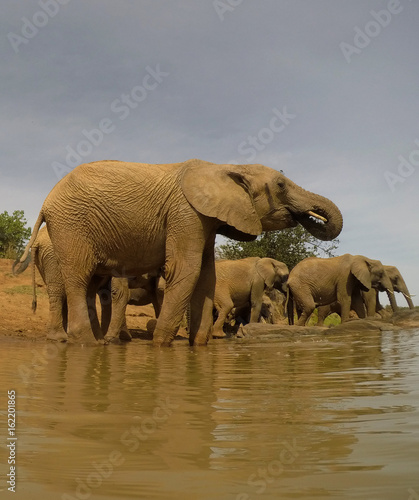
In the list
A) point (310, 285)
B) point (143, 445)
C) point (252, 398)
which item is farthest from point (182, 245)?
point (310, 285)

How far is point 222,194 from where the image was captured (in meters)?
8.26

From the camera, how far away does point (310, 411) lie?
2213 millimetres

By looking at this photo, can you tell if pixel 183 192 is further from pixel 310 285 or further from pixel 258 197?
pixel 310 285

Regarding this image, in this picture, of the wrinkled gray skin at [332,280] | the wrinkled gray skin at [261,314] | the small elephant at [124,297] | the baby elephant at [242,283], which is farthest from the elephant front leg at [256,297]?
the small elephant at [124,297]

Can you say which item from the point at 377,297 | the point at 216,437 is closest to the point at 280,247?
the point at 377,297

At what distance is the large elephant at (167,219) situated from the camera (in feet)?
26.3

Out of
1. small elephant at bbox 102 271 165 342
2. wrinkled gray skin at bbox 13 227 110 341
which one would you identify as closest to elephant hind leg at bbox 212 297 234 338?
small elephant at bbox 102 271 165 342

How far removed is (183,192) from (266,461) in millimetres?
6823

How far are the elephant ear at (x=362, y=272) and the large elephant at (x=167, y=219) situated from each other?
8156mm

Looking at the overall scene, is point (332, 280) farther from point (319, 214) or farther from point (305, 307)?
point (319, 214)

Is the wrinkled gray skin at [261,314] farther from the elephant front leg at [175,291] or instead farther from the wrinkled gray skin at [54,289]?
the elephant front leg at [175,291]

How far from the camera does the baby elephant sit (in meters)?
14.9

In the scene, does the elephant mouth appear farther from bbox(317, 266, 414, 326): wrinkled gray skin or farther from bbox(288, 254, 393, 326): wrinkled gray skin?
bbox(317, 266, 414, 326): wrinkled gray skin

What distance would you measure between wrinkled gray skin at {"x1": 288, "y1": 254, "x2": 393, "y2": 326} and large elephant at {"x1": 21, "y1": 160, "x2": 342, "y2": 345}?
812cm
